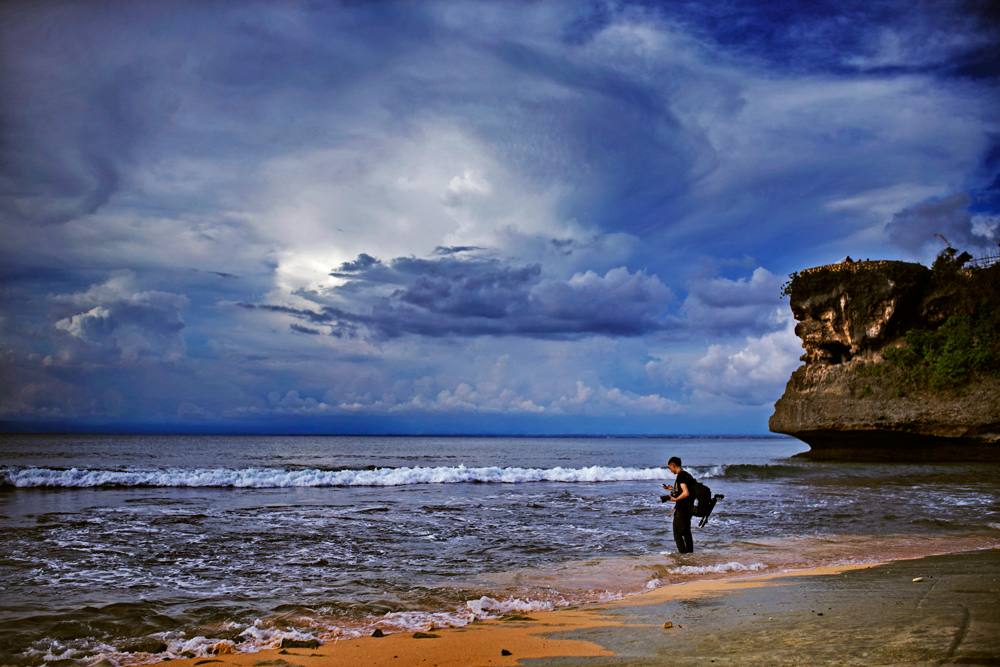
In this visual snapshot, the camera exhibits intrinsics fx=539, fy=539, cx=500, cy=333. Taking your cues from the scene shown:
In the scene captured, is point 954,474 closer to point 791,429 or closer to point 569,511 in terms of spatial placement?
point 791,429

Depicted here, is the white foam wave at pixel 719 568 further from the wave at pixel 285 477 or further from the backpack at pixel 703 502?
the wave at pixel 285 477

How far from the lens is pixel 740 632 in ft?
14.5

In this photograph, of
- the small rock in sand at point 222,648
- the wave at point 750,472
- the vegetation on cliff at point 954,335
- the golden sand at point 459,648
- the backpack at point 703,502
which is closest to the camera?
the golden sand at point 459,648

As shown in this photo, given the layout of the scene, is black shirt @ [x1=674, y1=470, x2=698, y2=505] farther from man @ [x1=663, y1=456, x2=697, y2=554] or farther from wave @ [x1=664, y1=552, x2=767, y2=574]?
wave @ [x1=664, y1=552, x2=767, y2=574]

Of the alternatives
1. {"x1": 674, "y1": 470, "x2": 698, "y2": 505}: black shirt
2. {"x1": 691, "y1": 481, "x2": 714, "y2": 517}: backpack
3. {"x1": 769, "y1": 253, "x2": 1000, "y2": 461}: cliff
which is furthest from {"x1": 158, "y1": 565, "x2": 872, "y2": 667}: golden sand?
{"x1": 769, "y1": 253, "x2": 1000, "y2": 461}: cliff

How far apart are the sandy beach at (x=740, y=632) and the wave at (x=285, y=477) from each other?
1914cm

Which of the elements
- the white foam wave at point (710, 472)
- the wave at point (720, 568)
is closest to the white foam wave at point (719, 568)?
the wave at point (720, 568)

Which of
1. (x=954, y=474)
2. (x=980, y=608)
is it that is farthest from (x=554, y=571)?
(x=954, y=474)

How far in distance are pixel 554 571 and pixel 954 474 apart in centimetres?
2604

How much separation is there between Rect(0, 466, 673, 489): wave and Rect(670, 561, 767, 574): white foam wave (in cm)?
1727

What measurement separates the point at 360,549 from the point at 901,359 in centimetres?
3299

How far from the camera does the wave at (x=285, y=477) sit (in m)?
21.0

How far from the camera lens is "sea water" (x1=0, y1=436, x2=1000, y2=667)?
19.4ft

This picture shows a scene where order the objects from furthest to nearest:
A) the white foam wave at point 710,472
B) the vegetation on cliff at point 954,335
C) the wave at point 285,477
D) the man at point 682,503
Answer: the vegetation on cliff at point 954,335
the white foam wave at point 710,472
the wave at point 285,477
the man at point 682,503
